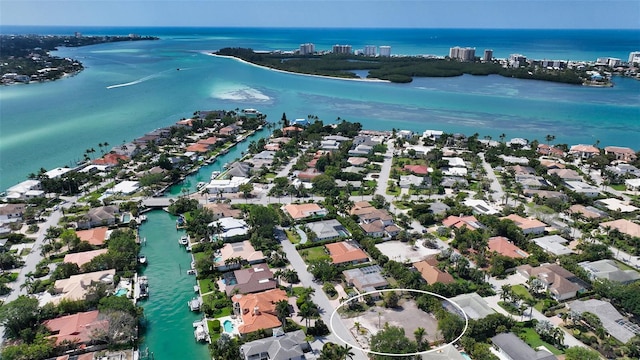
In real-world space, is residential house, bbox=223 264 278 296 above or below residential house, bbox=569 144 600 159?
below

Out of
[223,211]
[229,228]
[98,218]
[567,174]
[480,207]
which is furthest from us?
[567,174]

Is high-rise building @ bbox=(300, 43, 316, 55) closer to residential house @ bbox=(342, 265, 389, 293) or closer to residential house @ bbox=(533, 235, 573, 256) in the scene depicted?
residential house @ bbox=(533, 235, 573, 256)

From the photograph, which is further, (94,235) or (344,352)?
(94,235)

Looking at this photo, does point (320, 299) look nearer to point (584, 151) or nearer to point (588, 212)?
point (588, 212)

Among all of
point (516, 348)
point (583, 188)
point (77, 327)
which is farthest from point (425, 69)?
point (77, 327)

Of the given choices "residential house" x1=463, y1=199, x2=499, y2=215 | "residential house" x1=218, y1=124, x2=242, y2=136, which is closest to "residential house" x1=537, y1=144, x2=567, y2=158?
"residential house" x1=463, y1=199, x2=499, y2=215

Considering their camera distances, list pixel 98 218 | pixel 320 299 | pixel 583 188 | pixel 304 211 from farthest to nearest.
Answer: pixel 583 188, pixel 304 211, pixel 98 218, pixel 320 299

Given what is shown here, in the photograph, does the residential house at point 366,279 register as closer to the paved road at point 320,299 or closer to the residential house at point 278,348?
the paved road at point 320,299

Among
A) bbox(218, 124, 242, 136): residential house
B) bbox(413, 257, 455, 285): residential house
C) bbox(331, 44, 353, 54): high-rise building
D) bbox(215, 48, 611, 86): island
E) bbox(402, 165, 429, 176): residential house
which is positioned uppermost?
bbox(331, 44, 353, 54): high-rise building
